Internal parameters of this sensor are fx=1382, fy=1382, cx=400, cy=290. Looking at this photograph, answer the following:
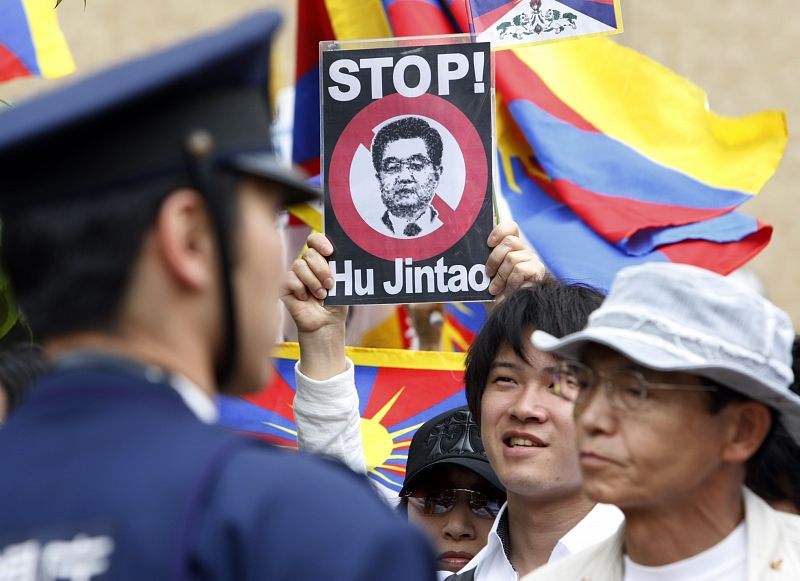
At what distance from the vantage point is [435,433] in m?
3.79

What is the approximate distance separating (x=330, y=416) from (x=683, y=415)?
1.42 meters

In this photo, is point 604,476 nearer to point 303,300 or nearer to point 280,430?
point 303,300

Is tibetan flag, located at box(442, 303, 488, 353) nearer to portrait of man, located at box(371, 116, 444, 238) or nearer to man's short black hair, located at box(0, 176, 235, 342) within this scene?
portrait of man, located at box(371, 116, 444, 238)

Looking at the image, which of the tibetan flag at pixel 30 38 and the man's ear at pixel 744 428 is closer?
the man's ear at pixel 744 428

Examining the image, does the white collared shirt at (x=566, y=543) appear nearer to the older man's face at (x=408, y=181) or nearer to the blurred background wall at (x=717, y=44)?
the older man's face at (x=408, y=181)

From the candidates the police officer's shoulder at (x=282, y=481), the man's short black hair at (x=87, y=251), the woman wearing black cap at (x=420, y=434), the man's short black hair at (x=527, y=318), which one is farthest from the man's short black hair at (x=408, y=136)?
the police officer's shoulder at (x=282, y=481)

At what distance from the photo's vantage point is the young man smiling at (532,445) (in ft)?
10.3

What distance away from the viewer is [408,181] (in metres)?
3.51

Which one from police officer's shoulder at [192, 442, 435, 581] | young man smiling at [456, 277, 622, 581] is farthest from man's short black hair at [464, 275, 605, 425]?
police officer's shoulder at [192, 442, 435, 581]

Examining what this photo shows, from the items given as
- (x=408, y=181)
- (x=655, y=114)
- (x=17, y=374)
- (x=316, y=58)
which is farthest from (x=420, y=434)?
(x=655, y=114)

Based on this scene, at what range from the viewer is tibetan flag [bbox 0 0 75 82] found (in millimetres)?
4477

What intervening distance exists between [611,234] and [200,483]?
404cm

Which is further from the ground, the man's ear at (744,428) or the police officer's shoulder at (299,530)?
the police officer's shoulder at (299,530)

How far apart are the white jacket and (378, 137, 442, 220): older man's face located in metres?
1.28
